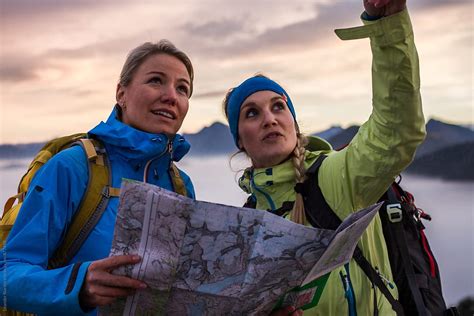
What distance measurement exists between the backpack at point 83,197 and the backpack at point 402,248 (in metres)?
0.85

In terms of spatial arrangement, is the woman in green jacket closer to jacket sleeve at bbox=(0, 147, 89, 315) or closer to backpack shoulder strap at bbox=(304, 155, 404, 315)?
backpack shoulder strap at bbox=(304, 155, 404, 315)

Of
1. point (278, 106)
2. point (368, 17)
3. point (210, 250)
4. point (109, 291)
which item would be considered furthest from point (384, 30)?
point (109, 291)

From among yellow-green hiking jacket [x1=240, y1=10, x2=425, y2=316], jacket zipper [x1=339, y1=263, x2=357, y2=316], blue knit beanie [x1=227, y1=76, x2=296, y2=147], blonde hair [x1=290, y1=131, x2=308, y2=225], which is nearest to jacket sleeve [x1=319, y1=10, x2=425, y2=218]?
yellow-green hiking jacket [x1=240, y1=10, x2=425, y2=316]

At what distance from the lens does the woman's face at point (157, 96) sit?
2584 mm

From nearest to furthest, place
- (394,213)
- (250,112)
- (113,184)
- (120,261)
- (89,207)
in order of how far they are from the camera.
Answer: (120,261)
(89,207)
(113,184)
(394,213)
(250,112)

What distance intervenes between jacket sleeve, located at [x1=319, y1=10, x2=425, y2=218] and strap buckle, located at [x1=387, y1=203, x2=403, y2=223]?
0.21 metres

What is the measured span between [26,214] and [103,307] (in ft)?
1.73

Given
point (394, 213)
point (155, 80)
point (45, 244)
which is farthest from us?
point (155, 80)

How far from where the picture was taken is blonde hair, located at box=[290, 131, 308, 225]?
244cm

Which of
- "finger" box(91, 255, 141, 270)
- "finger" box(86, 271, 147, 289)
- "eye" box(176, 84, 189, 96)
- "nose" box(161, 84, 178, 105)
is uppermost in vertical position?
"eye" box(176, 84, 189, 96)

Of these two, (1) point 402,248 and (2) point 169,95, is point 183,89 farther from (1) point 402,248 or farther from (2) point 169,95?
(1) point 402,248

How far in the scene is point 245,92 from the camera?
2.96 meters

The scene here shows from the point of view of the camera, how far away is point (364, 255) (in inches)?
96.8

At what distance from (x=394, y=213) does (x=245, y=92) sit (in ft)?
3.34
